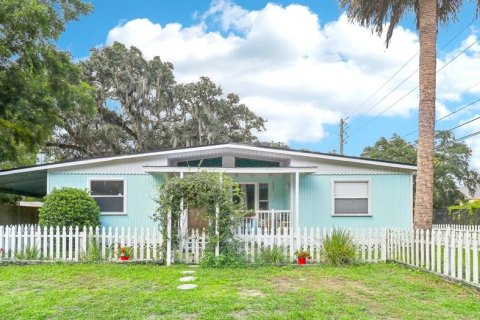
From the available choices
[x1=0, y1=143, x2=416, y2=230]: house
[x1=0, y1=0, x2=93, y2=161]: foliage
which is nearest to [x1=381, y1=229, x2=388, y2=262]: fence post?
[x1=0, y1=143, x2=416, y2=230]: house

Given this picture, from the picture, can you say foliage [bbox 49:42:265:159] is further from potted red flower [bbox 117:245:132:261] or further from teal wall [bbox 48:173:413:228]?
potted red flower [bbox 117:245:132:261]

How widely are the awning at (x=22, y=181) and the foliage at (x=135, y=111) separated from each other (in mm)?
7514

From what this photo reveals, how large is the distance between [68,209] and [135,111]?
611 inches

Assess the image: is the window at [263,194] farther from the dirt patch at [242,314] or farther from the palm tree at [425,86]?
the dirt patch at [242,314]

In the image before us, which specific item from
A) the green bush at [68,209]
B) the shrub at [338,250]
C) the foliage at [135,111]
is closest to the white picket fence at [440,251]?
the shrub at [338,250]

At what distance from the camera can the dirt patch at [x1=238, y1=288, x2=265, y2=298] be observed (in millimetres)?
6630

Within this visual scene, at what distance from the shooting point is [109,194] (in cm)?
1413

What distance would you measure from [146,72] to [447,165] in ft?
70.9

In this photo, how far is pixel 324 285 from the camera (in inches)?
299

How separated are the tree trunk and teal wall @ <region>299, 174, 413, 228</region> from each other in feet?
11.0

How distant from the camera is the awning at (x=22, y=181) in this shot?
1429 cm

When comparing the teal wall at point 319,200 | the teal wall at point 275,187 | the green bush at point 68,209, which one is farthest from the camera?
the teal wall at point 275,187

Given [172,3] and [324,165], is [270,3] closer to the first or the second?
[172,3]

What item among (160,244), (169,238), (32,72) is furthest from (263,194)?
(32,72)
